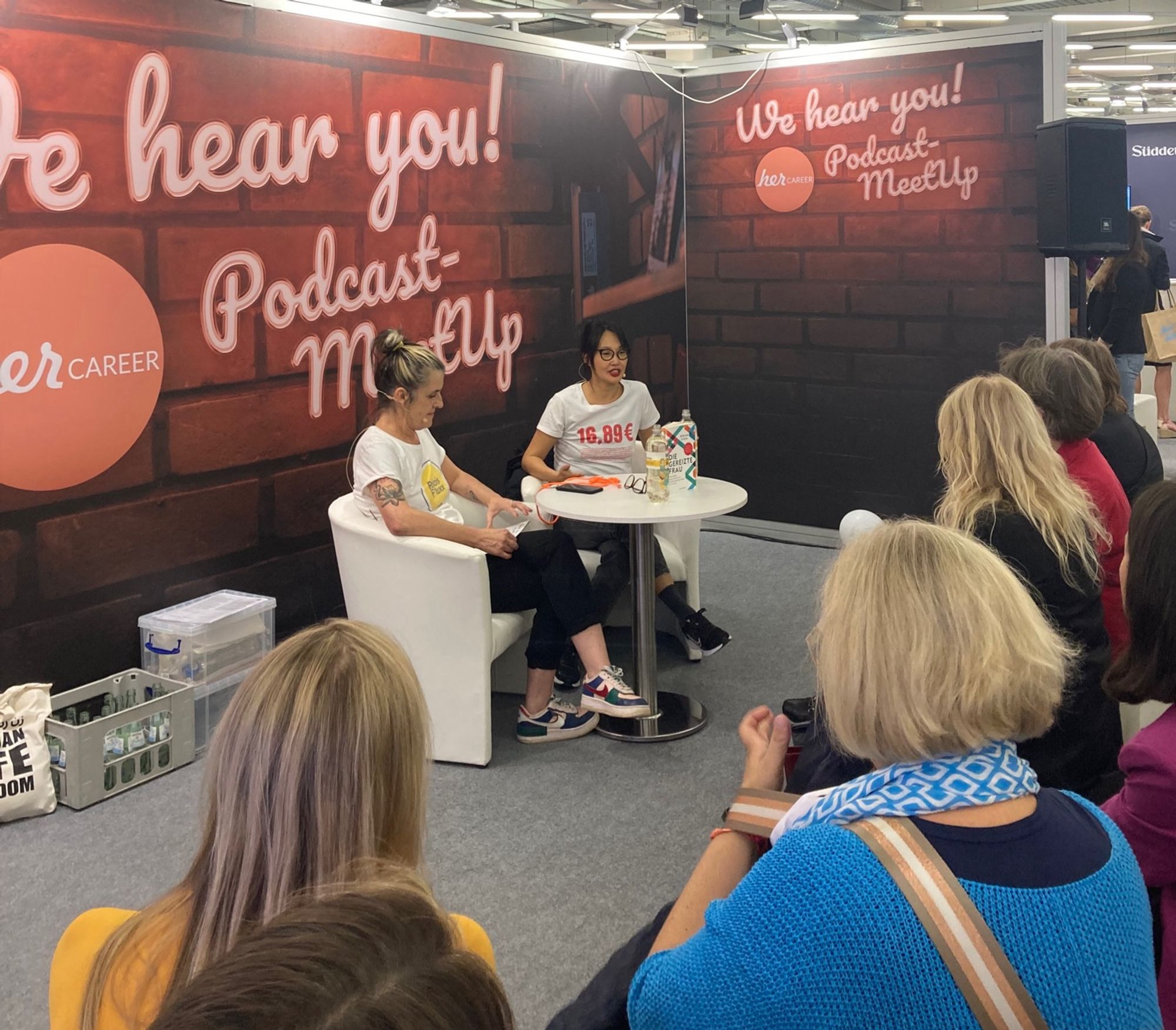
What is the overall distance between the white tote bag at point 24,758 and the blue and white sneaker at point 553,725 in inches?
53.1

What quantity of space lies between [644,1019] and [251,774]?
46 cm

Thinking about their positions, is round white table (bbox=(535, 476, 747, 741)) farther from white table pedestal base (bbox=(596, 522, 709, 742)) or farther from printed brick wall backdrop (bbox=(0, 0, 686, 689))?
printed brick wall backdrop (bbox=(0, 0, 686, 689))

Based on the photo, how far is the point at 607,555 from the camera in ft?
13.6

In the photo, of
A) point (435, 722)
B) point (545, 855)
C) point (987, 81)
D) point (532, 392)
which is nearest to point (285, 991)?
point (545, 855)

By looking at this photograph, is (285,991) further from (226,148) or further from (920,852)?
(226,148)

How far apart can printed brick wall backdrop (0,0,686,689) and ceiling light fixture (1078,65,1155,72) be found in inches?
340

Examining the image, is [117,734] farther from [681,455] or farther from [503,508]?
[681,455]

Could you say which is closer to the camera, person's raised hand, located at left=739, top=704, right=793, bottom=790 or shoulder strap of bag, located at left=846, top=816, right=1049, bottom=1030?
shoulder strap of bag, located at left=846, top=816, right=1049, bottom=1030

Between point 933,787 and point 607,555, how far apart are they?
293 centimetres

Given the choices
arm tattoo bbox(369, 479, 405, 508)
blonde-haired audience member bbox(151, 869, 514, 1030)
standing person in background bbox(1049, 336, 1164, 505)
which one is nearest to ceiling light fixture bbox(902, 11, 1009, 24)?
standing person in background bbox(1049, 336, 1164, 505)

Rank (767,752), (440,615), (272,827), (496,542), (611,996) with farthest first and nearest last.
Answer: (496,542) → (440,615) → (767,752) → (611,996) → (272,827)

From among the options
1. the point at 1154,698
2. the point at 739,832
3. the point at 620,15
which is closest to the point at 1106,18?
the point at 620,15

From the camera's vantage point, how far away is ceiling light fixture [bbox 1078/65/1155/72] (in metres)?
11.7

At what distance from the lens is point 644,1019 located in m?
1.21
